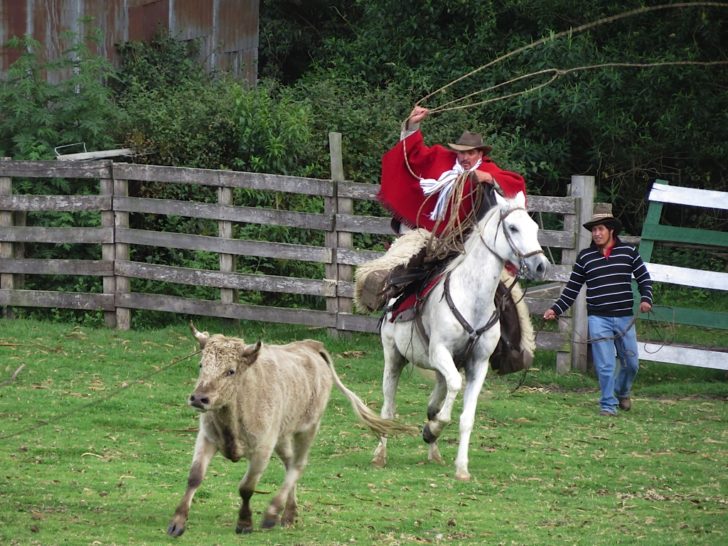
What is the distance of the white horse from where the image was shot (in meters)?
10.5

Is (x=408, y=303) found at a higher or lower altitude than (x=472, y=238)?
lower

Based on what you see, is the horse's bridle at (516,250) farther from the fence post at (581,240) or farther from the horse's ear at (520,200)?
the fence post at (581,240)

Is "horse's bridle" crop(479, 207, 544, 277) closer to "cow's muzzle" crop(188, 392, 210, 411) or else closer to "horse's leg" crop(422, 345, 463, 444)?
"horse's leg" crop(422, 345, 463, 444)

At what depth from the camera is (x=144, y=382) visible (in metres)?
13.9

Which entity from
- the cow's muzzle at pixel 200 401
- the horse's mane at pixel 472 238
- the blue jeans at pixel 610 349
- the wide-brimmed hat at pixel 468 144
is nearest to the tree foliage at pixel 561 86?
the blue jeans at pixel 610 349

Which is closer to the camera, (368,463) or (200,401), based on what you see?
(200,401)

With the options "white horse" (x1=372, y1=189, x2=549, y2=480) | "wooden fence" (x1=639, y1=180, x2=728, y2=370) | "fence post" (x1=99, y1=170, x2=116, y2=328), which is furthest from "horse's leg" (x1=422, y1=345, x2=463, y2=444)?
"fence post" (x1=99, y1=170, x2=116, y2=328)

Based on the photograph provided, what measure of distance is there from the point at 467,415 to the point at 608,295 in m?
3.25

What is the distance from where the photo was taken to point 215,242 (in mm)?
16469

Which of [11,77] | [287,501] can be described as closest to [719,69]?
[11,77]

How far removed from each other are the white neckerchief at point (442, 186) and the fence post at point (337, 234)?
4.46m

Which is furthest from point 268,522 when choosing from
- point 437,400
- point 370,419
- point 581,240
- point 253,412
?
point 581,240

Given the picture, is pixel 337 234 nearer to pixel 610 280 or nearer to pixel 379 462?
pixel 610 280

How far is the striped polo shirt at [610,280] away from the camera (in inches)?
527
